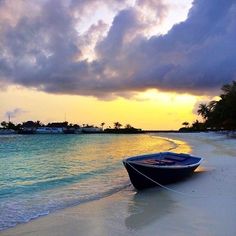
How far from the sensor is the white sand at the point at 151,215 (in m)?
8.26

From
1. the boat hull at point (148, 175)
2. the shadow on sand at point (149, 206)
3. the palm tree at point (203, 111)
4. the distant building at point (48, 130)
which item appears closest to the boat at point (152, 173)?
the boat hull at point (148, 175)

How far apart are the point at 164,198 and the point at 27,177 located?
10.3 metres

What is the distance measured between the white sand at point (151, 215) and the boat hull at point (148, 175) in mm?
326

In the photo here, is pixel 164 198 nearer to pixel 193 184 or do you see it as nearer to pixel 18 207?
pixel 193 184

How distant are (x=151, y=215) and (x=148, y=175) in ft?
12.8

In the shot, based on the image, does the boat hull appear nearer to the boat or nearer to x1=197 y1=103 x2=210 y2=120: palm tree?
the boat

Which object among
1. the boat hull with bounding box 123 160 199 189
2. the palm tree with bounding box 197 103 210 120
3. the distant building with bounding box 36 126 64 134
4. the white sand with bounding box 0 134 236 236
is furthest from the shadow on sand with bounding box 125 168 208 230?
the distant building with bounding box 36 126 64 134

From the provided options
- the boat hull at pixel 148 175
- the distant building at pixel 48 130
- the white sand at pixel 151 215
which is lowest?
the white sand at pixel 151 215

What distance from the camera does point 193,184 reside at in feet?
46.6

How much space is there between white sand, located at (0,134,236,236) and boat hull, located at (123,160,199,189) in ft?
1.07

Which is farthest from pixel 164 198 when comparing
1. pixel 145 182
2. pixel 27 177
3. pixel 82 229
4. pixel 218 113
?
pixel 218 113

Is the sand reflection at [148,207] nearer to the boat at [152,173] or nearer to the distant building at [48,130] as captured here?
the boat at [152,173]

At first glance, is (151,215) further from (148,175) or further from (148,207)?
(148,175)

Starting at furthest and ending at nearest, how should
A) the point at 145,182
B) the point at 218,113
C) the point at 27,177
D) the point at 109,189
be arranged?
1. the point at 218,113
2. the point at 27,177
3. the point at 109,189
4. the point at 145,182
